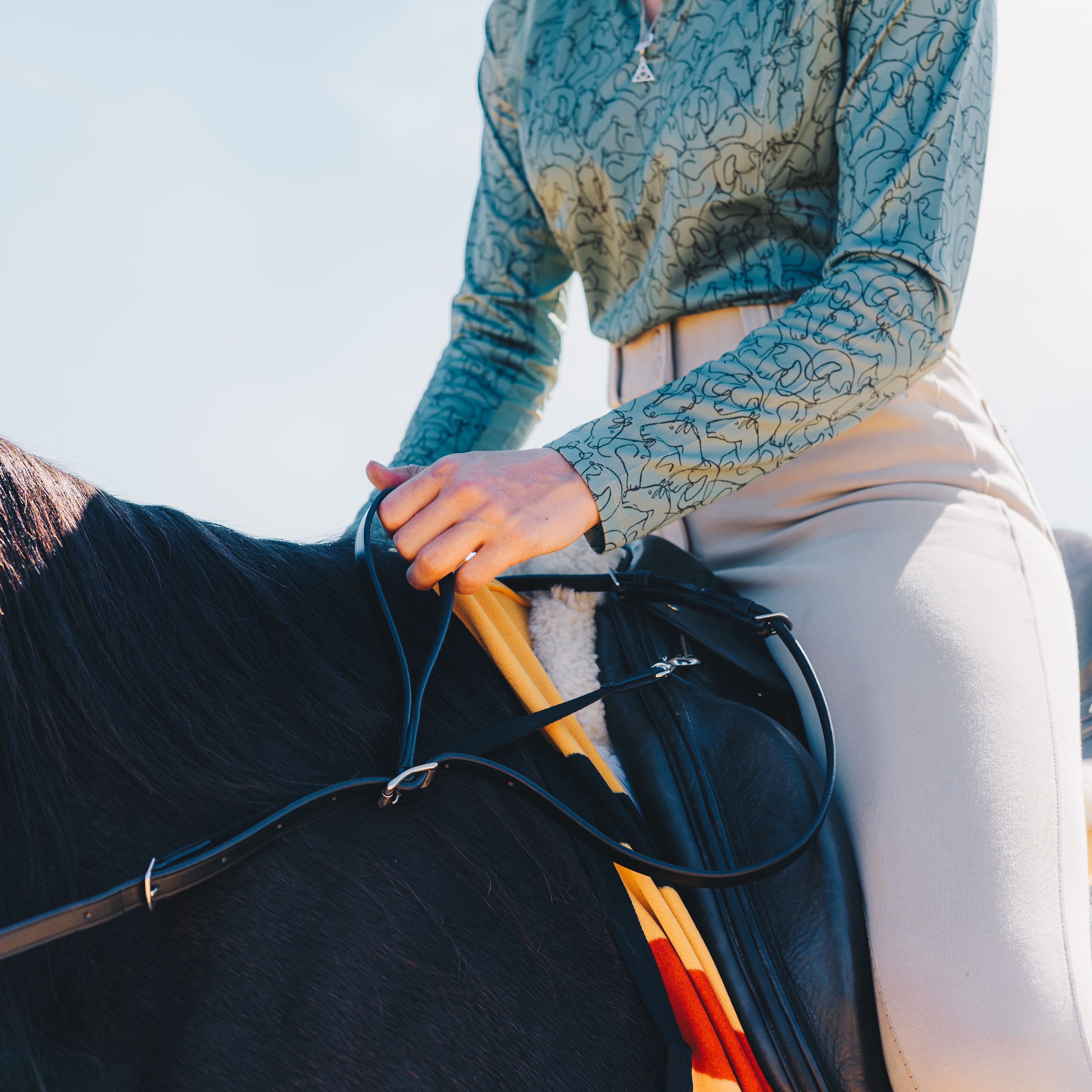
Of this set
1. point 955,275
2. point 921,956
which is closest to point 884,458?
point 955,275

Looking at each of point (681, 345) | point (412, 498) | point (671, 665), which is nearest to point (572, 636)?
point (671, 665)

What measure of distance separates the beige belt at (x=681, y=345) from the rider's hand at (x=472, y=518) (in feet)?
1.22

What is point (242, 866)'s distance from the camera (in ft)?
1.97

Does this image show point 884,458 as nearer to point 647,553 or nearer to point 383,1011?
point 647,553

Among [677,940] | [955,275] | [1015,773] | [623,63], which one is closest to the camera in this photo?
[677,940]

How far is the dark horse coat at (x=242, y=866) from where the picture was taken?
1.85ft

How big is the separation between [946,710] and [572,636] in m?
0.35

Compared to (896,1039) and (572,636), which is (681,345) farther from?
(896,1039)

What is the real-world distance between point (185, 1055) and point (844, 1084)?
18.8 inches

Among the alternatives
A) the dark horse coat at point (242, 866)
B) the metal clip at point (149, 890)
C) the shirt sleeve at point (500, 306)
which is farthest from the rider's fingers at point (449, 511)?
the shirt sleeve at point (500, 306)

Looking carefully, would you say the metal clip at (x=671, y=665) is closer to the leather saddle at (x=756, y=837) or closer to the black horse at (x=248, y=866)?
the leather saddle at (x=756, y=837)

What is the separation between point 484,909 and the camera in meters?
0.65

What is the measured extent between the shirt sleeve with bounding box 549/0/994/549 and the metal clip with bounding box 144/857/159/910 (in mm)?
471

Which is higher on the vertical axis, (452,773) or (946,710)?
(452,773)
